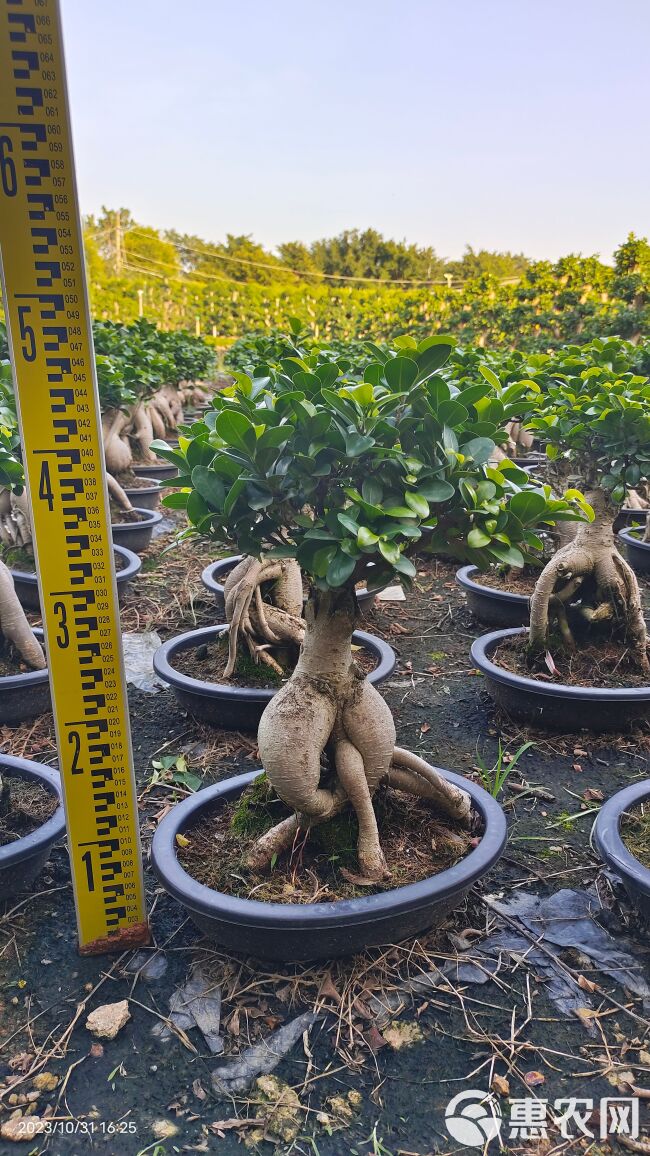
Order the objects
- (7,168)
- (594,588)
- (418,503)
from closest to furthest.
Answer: (7,168) → (418,503) → (594,588)

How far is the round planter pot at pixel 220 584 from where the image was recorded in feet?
12.7

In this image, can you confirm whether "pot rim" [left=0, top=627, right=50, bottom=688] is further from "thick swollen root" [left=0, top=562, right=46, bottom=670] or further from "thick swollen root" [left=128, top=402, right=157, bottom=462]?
"thick swollen root" [left=128, top=402, right=157, bottom=462]

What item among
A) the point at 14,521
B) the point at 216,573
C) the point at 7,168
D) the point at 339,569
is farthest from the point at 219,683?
the point at 14,521

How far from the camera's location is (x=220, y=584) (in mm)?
4043

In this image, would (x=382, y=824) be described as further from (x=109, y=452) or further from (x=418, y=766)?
(x=109, y=452)

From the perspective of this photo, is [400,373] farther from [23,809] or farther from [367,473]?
[23,809]

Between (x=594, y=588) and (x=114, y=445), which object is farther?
(x=114, y=445)

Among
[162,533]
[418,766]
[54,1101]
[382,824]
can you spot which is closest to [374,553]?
[418,766]

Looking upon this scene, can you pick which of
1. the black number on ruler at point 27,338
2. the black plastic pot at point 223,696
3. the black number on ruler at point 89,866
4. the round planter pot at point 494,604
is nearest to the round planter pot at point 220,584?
the round planter pot at point 494,604

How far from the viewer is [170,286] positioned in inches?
1008

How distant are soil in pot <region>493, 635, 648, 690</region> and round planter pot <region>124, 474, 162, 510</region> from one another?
11.5 feet

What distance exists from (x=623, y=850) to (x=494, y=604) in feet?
7.60

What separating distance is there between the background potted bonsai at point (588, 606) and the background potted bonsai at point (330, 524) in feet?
3.74

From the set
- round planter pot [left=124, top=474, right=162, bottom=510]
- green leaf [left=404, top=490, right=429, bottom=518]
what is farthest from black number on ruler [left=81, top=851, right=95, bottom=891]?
round planter pot [left=124, top=474, right=162, bottom=510]
